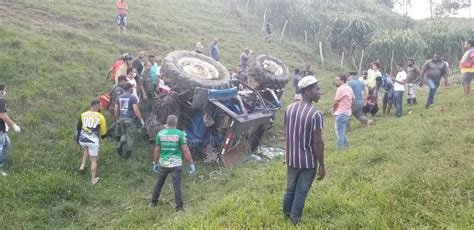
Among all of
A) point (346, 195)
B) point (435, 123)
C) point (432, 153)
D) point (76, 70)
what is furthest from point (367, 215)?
point (76, 70)

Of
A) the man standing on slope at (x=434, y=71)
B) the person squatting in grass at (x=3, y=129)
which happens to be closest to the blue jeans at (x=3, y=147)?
the person squatting in grass at (x=3, y=129)

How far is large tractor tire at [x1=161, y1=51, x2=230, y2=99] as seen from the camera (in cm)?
736

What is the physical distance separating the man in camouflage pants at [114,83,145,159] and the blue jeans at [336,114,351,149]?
11.8 feet

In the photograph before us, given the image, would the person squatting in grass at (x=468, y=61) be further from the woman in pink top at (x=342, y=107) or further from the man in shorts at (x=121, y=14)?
the man in shorts at (x=121, y=14)

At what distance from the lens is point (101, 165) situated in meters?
6.93

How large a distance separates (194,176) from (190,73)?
2129 millimetres

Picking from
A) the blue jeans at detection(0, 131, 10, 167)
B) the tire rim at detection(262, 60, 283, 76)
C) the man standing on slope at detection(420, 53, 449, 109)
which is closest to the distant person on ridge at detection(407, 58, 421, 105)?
the man standing on slope at detection(420, 53, 449, 109)

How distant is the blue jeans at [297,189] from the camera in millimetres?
3894

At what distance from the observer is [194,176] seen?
6957mm

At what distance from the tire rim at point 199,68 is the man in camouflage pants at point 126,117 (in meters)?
1.34

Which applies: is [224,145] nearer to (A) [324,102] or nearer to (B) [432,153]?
(B) [432,153]

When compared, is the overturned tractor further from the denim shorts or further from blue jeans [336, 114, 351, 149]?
the denim shorts

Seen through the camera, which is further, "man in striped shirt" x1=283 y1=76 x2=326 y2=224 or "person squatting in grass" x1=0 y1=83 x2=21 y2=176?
"person squatting in grass" x1=0 y1=83 x2=21 y2=176

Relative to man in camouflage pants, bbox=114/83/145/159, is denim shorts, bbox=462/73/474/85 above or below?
above
